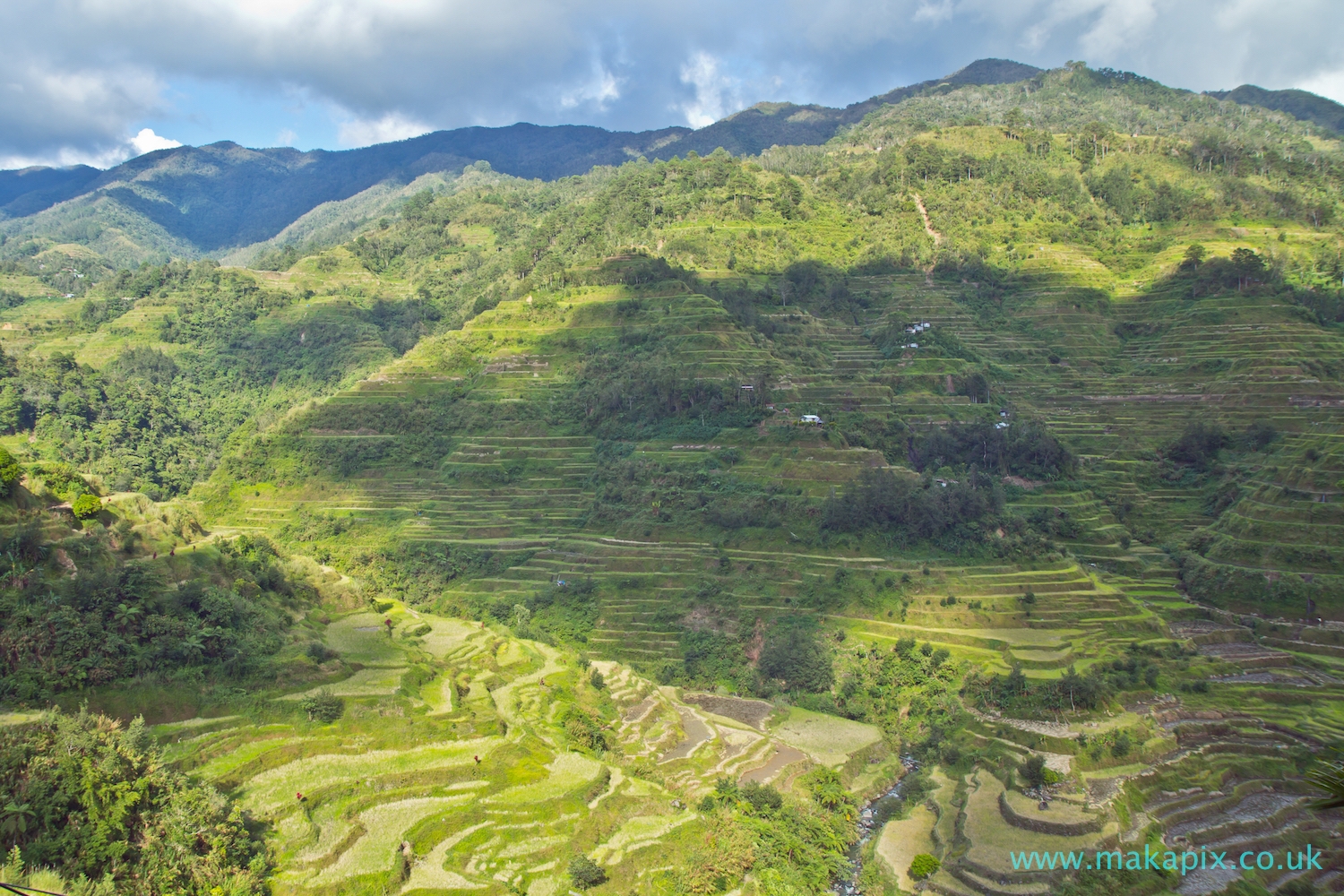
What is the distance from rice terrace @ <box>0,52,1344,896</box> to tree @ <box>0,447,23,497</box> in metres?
0.14

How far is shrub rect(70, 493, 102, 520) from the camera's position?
72.2ft

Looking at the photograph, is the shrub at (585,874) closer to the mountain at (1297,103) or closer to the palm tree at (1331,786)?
the palm tree at (1331,786)

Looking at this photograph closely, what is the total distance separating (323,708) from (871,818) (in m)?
15.2

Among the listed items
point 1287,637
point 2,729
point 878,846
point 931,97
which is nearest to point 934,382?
point 1287,637

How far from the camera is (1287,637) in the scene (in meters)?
30.9

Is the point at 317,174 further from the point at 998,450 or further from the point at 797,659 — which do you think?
the point at 797,659

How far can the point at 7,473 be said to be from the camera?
67.8 feet

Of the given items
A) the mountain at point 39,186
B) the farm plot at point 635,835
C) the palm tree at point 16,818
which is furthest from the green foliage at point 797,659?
the mountain at point 39,186

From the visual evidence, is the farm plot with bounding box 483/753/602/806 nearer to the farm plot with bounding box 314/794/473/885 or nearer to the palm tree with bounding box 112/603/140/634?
the farm plot with bounding box 314/794/473/885

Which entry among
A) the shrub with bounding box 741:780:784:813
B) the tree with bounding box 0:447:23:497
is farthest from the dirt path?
the tree with bounding box 0:447:23:497

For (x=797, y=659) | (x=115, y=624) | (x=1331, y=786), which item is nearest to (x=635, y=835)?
(x=115, y=624)

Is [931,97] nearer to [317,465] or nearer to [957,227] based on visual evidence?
[957,227]

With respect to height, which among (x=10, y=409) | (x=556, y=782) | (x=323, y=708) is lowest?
(x=556, y=782)

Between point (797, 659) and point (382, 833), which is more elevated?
point (382, 833)
